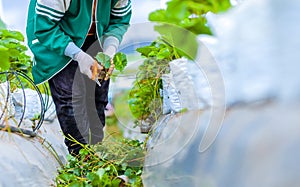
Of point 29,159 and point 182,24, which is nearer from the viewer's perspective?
point 182,24

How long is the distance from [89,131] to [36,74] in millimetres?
239

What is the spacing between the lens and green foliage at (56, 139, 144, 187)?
3.37 feet

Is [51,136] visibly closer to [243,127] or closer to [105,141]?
[105,141]

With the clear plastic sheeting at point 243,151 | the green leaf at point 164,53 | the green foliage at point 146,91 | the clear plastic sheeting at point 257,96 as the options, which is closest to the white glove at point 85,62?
the green foliage at point 146,91

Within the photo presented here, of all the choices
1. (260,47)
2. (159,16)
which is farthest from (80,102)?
(260,47)

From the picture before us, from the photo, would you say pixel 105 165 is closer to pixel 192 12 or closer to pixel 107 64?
pixel 107 64

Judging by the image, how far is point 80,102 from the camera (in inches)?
51.8

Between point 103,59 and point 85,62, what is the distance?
5cm

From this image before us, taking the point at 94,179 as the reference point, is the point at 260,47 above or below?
above

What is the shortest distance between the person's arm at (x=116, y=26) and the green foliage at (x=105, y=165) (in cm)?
26

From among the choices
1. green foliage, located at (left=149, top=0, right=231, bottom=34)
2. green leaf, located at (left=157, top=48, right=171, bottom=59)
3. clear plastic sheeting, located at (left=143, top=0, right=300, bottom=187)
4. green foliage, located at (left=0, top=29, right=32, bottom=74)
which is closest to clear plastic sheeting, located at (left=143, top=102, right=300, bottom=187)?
clear plastic sheeting, located at (left=143, top=0, right=300, bottom=187)

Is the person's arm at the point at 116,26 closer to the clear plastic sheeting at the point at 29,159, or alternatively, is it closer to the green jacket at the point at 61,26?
the green jacket at the point at 61,26

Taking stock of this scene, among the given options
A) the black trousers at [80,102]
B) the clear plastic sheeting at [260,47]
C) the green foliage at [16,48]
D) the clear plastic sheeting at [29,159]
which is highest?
the clear plastic sheeting at [260,47]

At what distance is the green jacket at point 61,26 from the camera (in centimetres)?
120
